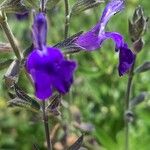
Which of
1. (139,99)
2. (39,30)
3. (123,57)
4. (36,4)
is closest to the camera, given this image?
(39,30)

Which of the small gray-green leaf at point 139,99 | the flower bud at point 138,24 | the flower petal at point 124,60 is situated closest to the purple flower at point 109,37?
the flower petal at point 124,60

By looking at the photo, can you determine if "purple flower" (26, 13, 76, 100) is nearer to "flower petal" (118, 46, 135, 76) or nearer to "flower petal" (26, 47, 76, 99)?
"flower petal" (26, 47, 76, 99)

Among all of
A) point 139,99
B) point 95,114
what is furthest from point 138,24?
point 95,114

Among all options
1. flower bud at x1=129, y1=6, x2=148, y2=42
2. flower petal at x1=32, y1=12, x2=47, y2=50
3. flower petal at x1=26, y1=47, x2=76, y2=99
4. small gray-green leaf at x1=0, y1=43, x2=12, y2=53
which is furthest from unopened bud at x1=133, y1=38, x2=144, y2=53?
flower petal at x1=26, y1=47, x2=76, y2=99

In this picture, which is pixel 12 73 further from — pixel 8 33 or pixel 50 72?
pixel 50 72

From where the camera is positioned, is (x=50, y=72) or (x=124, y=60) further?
(x=124, y=60)

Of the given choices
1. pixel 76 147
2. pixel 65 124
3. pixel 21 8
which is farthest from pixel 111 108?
pixel 21 8

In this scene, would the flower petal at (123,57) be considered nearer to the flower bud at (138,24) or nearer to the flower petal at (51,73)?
the flower petal at (51,73)
